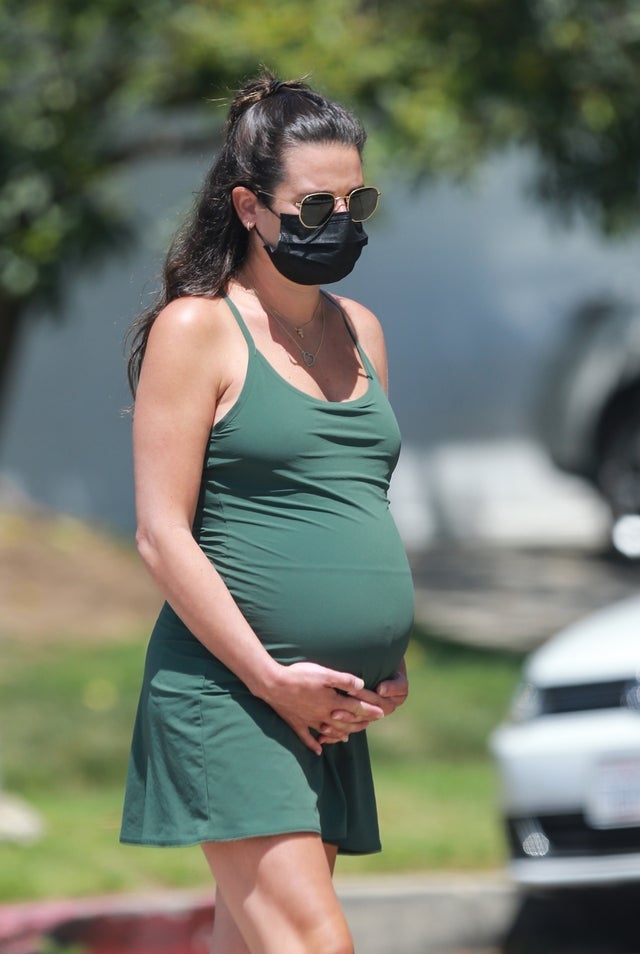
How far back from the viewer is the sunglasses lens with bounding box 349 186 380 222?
8.94ft

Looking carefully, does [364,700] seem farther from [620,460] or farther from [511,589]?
[620,460]

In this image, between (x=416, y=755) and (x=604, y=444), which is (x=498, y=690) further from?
(x=604, y=444)

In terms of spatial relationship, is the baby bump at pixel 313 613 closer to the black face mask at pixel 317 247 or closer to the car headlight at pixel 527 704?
the black face mask at pixel 317 247

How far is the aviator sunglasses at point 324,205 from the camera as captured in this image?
2.69 meters

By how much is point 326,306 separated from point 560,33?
5.22m

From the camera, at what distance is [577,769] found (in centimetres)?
478

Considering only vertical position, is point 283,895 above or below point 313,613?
below

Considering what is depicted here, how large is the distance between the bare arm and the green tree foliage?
488 centimetres

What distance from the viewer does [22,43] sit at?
27.0 feet

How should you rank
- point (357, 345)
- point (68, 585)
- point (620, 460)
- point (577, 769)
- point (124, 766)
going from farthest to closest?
1. point (620, 460)
2. point (68, 585)
3. point (124, 766)
4. point (577, 769)
5. point (357, 345)

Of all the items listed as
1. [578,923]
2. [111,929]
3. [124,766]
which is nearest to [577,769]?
[578,923]

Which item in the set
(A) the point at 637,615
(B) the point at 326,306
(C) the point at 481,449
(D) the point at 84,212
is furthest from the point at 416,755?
(C) the point at 481,449

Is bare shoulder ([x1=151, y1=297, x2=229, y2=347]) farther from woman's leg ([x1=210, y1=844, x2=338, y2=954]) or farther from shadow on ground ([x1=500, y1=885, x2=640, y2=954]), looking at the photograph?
shadow on ground ([x1=500, y1=885, x2=640, y2=954])

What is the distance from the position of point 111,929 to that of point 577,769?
1.43 m
